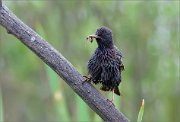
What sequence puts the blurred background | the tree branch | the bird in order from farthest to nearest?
the blurred background < the bird < the tree branch

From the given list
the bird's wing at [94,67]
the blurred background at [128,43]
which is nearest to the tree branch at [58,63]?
the bird's wing at [94,67]

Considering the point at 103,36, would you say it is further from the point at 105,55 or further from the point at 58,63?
the point at 58,63

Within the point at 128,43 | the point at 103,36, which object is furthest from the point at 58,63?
the point at 128,43

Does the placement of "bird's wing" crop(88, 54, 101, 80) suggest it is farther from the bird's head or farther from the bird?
the bird's head

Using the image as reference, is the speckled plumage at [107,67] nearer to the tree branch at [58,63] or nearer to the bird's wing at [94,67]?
the bird's wing at [94,67]

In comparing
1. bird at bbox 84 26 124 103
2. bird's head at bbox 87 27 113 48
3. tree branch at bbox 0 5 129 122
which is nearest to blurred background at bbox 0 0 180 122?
bird at bbox 84 26 124 103

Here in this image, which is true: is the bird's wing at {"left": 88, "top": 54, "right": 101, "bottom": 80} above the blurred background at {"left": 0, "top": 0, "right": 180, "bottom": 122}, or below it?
below

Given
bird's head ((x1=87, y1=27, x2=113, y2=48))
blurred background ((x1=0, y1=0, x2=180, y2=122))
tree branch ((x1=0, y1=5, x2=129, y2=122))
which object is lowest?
tree branch ((x1=0, y1=5, x2=129, y2=122))

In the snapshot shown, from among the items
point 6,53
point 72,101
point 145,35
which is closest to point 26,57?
point 6,53
